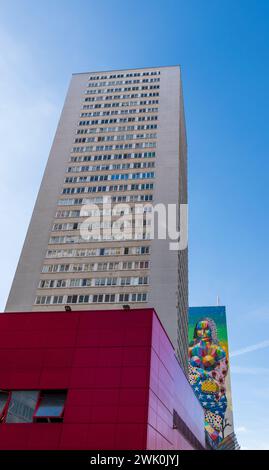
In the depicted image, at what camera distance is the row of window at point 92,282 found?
67856mm

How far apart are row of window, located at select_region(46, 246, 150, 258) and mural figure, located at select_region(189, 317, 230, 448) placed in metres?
99.5

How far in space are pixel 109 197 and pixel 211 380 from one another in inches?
4186

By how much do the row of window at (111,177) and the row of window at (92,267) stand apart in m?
20.1

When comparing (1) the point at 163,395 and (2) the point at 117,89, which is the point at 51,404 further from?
(2) the point at 117,89

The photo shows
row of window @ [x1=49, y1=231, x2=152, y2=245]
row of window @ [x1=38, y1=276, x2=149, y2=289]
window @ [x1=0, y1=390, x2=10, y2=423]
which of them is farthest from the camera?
row of window @ [x1=49, y1=231, x2=152, y2=245]

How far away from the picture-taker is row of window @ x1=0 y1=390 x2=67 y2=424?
987 inches

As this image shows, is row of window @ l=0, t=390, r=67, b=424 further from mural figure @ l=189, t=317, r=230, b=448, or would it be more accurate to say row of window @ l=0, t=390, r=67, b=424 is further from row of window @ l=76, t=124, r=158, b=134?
mural figure @ l=189, t=317, r=230, b=448

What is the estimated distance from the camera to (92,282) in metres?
69.2

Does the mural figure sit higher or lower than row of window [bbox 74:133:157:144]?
lower

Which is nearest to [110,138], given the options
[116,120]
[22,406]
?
[116,120]

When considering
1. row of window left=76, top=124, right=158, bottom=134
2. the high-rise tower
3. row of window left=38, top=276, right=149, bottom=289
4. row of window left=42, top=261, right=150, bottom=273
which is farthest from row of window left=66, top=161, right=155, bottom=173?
row of window left=38, top=276, right=149, bottom=289

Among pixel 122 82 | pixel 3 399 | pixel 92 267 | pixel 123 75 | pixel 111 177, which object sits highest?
pixel 123 75

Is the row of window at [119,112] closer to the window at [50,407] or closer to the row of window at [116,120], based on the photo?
the row of window at [116,120]

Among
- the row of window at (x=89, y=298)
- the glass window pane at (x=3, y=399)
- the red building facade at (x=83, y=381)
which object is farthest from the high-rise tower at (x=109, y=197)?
the glass window pane at (x=3, y=399)
